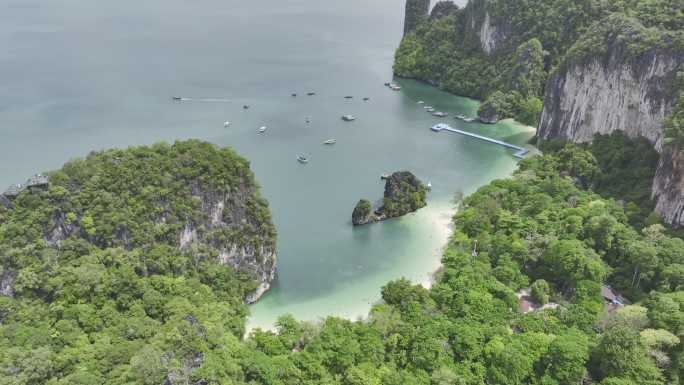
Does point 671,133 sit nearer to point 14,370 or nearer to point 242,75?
point 14,370

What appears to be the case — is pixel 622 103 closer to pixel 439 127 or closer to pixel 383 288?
pixel 439 127

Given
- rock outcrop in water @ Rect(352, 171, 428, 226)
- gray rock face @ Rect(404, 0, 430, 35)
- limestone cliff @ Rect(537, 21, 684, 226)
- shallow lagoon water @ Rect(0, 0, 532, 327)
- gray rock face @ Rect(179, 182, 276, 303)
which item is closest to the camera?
gray rock face @ Rect(179, 182, 276, 303)

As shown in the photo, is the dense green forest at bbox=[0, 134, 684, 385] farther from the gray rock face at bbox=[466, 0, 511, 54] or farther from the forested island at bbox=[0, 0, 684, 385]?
the gray rock face at bbox=[466, 0, 511, 54]

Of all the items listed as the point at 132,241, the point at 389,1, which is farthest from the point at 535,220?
the point at 389,1

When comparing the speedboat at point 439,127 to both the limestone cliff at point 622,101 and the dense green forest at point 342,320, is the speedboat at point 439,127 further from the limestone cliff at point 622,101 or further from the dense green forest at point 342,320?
the dense green forest at point 342,320

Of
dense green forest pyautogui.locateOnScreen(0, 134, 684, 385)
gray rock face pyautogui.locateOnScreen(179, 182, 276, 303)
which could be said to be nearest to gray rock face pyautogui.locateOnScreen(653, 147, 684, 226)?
dense green forest pyautogui.locateOnScreen(0, 134, 684, 385)

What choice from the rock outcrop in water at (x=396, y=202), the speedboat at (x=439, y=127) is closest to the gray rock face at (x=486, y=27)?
the speedboat at (x=439, y=127)
